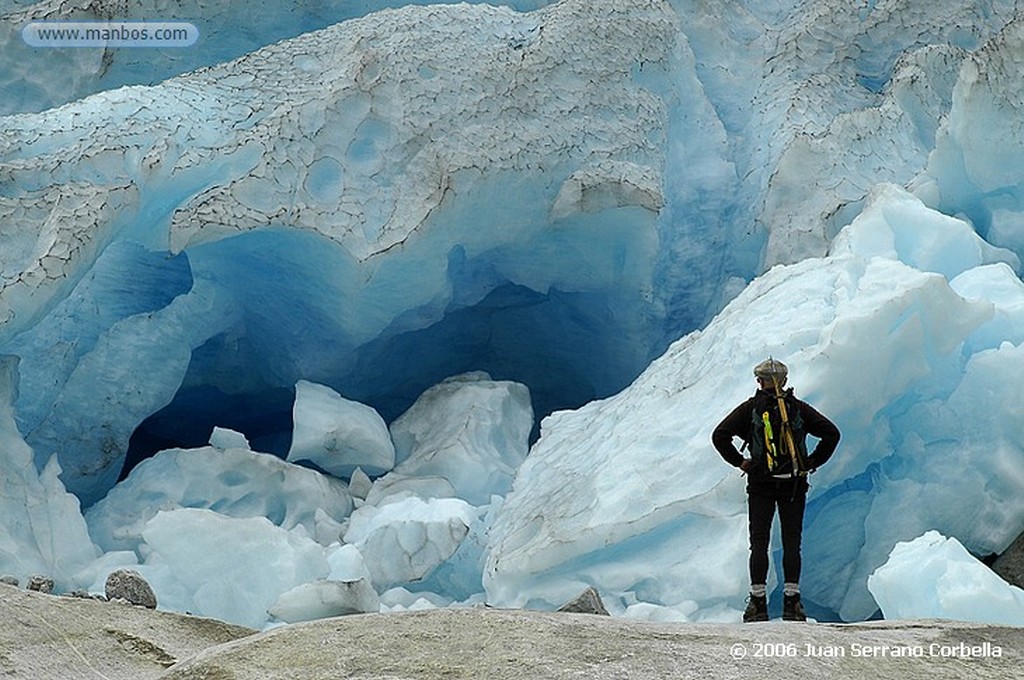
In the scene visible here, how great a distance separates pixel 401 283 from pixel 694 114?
69.3 inches

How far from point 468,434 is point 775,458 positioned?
2.66 m

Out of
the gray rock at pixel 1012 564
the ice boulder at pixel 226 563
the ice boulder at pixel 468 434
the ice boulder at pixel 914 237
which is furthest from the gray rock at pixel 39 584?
the ice boulder at pixel 914 237

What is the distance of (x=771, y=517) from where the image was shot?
391 centimetres

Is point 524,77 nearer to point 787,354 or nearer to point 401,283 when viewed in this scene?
point 401,283

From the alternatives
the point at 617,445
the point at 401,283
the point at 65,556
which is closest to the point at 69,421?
the point at 65,556

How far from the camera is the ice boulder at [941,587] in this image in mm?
4043

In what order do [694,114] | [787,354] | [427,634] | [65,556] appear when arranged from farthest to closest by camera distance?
1. [694,114]
2. [65,556]
3. [787,354]
4. [427,634]

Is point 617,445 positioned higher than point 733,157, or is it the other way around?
point 733,157

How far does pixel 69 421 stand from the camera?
6.43 m

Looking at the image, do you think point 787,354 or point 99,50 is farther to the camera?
point 99,50

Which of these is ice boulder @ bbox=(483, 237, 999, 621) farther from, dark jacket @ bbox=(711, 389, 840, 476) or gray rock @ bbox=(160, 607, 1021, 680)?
gray rock @ bbox=(160, 607, 1021, 680)

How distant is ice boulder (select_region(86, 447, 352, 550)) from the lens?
5.93 metres

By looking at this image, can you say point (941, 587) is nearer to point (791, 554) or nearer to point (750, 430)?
point (791, 554)

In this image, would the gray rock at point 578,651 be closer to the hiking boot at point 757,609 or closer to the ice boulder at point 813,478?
the hiking boot at point 757,609
